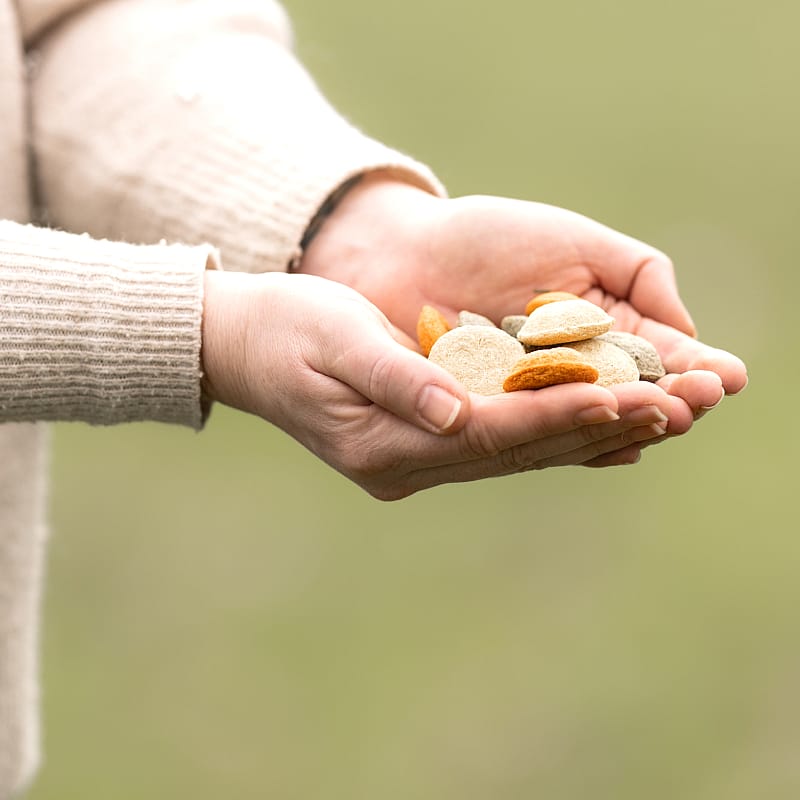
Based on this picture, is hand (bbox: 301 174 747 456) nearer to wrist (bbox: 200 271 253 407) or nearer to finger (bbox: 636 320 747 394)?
finger (bbox: 636 320 747 394)

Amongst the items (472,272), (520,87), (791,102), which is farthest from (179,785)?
(791,102)

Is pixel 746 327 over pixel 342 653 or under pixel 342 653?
over

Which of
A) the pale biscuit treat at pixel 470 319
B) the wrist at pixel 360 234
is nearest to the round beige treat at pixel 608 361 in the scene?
the pale biscuit treat at pixel 470 319

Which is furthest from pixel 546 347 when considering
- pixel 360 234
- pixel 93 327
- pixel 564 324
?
pixel 93 327

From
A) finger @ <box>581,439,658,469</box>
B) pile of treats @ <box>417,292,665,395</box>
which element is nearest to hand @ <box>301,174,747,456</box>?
pile of treats @ <box>417,292,665,395</box>

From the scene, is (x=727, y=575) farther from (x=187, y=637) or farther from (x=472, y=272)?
(x=472, y=272)

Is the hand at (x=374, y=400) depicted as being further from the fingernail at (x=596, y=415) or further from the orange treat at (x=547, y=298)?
the orange treat at (x=547, y=298)
